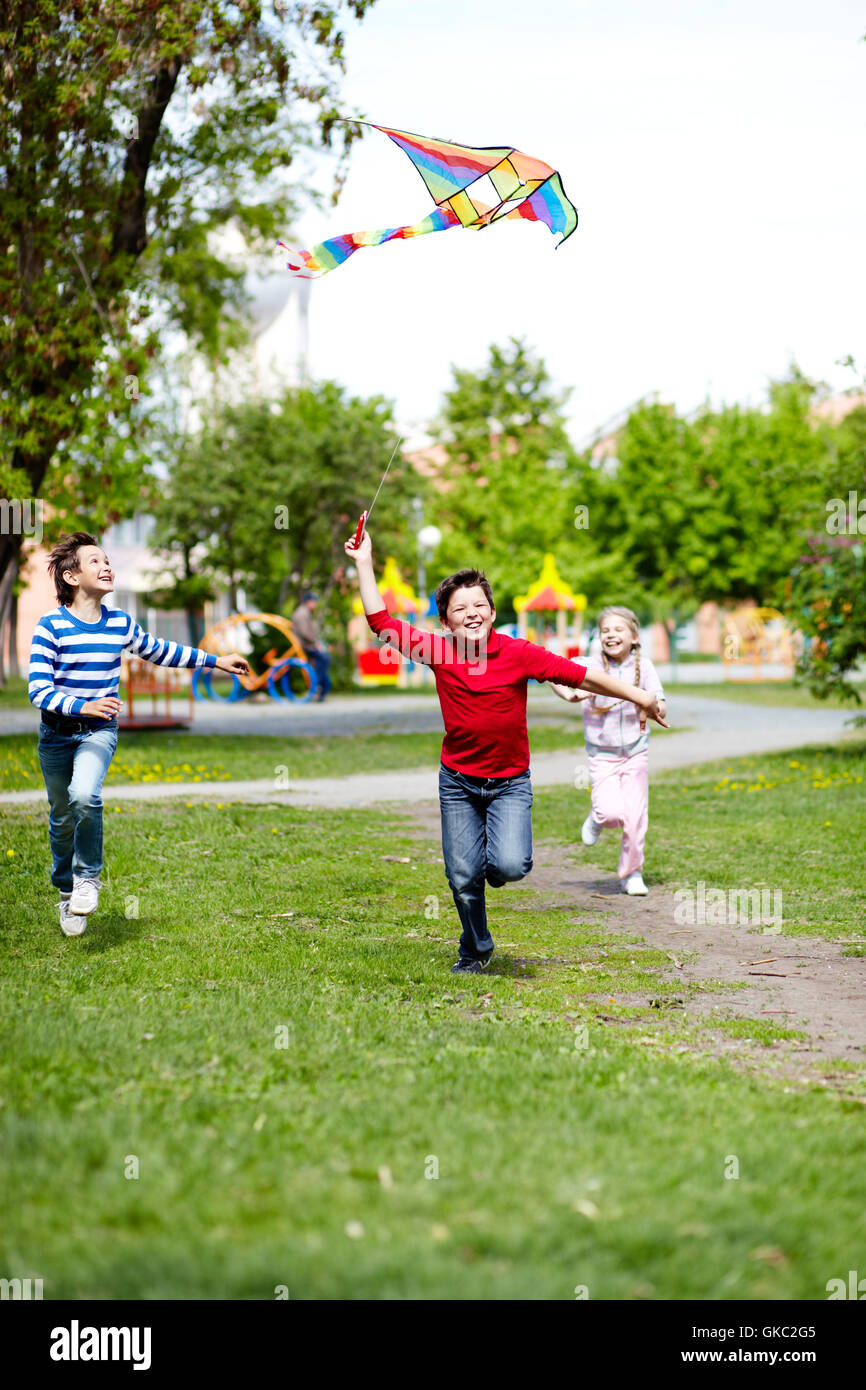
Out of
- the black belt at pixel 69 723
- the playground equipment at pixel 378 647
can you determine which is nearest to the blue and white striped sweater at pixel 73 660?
the black belt at pixel 69 723

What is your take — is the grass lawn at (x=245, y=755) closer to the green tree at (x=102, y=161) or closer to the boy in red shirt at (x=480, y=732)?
the green tree at (x=102, y=161)

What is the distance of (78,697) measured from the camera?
22.8 feet

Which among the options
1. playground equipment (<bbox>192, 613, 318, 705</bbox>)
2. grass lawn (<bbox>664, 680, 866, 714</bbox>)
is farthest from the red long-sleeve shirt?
playground equipment (<bbox>192, 613, 318, 705</bbox>)

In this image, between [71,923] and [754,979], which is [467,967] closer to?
[754,979]

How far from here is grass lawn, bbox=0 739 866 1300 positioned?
3.21 m

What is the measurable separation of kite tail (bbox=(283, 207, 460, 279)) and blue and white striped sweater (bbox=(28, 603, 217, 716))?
1.96m

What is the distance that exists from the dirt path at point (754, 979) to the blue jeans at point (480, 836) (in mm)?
826

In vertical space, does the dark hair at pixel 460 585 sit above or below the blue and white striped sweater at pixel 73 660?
above

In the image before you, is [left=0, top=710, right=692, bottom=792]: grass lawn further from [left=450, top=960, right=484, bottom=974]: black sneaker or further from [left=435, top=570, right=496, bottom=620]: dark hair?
[left=435, top=570, right=496, bottom=620]: dark hair

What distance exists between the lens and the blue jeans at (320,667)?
97.1ft

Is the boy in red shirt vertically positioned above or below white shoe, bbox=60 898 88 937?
above

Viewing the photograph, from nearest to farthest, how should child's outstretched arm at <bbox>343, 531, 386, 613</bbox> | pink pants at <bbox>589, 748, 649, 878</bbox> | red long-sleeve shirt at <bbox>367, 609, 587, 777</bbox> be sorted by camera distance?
child's outstretched arm at <bbox>343, 531, 386, 613</bbox> < red long-sleeve shirt at <bbox>367, 609, 587, 777</bbox> < pink pants at <bbox>589, 748, 649, 878</bbox>


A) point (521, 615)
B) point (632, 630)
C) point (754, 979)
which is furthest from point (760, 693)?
point (754, 979)
